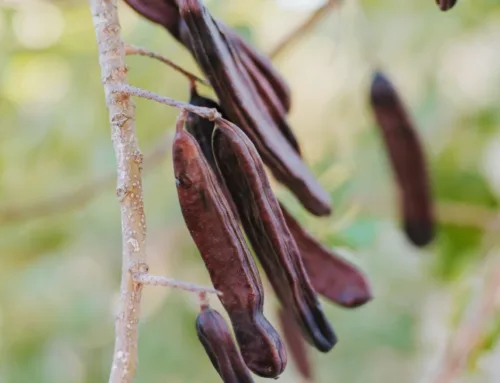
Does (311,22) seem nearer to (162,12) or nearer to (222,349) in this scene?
(162,12)

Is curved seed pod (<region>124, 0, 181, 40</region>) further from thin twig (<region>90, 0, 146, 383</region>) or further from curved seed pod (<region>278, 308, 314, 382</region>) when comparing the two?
curved seed pod (<region>278, 308, 314, 382</region>)

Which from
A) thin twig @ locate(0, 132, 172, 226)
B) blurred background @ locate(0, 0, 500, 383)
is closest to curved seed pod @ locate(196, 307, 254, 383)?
blurred background @ locate(0, 0, 500, 383)

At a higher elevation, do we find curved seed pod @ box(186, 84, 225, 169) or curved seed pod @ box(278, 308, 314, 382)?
curved seed pod @ box(186, 84, 225, 169)

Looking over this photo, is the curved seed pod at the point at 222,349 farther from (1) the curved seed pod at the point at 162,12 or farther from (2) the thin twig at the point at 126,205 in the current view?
(1) the curved seed pod at the point at 162,12

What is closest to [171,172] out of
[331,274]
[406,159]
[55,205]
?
[55,205]

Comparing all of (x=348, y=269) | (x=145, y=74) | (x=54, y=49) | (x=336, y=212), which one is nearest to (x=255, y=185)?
(x=348, y=269)

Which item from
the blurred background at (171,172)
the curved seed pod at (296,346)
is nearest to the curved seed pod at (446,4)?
the curved seed pod at (296,346)
